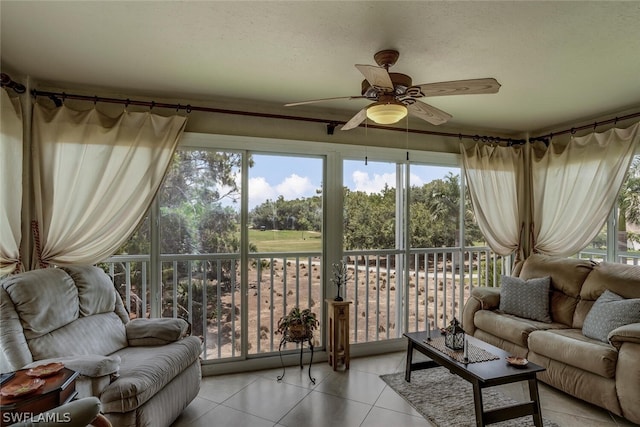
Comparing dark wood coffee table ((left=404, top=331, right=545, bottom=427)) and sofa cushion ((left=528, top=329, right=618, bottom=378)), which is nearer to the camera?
dark wood coffee table ((left=404, top=331, right=545, bottom=427))

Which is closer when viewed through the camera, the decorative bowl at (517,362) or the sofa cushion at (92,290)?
the decorative bowl at (517,362)

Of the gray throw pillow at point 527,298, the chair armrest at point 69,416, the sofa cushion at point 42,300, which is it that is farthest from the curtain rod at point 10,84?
the gray throw pillow at point 527,298

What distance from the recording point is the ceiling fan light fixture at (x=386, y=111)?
2026 mm

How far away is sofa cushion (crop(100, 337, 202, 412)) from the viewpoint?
1.87 meters

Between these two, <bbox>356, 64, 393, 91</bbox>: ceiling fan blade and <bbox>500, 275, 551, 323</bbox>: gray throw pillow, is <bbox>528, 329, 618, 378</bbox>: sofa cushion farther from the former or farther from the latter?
<bbox>356, 64, 393, 91</bbox>: ceiling fan blade

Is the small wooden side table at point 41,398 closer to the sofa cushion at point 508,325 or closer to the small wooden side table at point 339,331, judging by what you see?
the small wooden side table at point 339,331

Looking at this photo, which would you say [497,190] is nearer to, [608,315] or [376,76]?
[608,315]

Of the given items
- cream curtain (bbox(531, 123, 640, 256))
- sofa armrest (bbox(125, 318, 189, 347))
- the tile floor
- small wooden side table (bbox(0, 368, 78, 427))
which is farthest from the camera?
cream curtain (bbox(531, 123, 640, 256))

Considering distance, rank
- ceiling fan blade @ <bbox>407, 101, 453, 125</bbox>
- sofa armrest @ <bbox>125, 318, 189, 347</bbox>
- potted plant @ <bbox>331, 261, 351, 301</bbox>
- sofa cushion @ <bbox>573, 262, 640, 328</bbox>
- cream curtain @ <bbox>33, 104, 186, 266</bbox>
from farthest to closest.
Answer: potted plant @ <bbox>331, 261, 351, 301</bbox>, sofa cushion @ <bbox>573, 262, 640, 328</bbox>, cream curtain @ <bbox>33, 104, 186, 266</bbox>, sofa armrest @ <bbox>125, 318, 189, 347</bbox>, ceiling fan blade @ <bbox>407, 101, 453, 125</bbox>

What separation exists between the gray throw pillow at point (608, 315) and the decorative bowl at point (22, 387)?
3611 millimetres

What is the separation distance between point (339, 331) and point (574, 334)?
201 cm

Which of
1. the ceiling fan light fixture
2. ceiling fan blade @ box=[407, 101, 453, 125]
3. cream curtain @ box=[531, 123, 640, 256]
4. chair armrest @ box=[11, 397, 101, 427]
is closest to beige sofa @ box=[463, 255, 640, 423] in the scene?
cream curtain @ box=[531, 123, 640, 256]

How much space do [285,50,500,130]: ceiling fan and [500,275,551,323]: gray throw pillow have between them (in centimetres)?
223

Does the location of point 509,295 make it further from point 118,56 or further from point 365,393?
point 118,56
